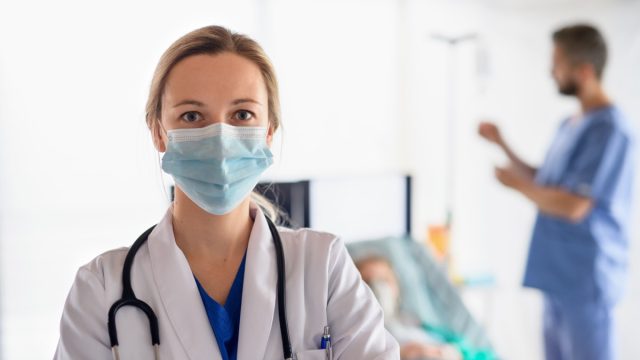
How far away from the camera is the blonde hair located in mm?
913

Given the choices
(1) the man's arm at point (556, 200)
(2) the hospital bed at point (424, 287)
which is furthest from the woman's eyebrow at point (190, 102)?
(1) the man's arm at point (556, 200)

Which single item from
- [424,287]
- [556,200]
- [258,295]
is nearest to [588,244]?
[556,200]

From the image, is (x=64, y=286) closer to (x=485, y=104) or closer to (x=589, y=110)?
(x=589, y=110)

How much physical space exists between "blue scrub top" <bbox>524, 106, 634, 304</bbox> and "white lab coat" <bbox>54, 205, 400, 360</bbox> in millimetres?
1539

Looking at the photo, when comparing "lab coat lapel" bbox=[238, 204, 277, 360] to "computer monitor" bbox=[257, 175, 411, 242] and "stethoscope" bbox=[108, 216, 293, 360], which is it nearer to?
"stethoscope" bbox=[108, 216, 293, 360]

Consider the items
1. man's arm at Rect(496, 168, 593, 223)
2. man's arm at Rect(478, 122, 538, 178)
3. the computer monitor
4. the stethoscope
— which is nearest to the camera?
the stethoscope

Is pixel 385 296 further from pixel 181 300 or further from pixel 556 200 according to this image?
pixel 181 300

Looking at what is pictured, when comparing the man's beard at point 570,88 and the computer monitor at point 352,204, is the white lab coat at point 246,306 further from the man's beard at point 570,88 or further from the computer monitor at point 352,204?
the man's beard at point 570,88

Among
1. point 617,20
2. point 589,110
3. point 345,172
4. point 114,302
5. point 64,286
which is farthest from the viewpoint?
point 345,172

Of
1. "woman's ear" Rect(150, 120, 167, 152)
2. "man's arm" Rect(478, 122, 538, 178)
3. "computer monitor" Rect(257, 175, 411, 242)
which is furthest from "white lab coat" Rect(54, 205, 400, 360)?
"man's arm" Rect(478, 122, 538, 178)

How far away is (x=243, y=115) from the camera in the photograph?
0.92 m

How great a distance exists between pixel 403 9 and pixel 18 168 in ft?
7.34

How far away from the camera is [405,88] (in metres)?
3.55

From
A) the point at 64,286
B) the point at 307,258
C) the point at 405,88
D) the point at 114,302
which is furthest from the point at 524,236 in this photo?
the point at 114,302
